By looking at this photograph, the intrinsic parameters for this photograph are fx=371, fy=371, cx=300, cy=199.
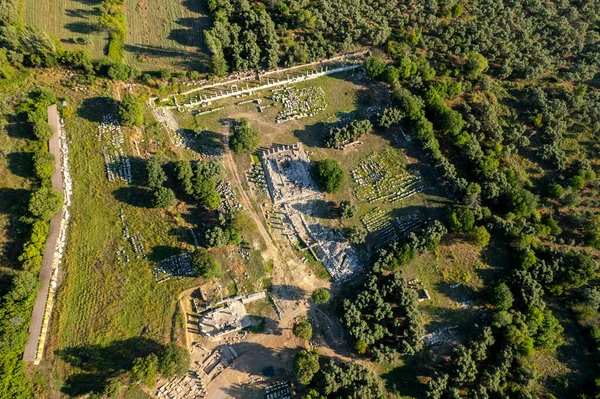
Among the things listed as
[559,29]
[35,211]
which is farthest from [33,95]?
[559,29]

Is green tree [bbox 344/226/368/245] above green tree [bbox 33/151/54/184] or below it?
below

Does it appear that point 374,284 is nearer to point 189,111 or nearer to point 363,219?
point 363,219

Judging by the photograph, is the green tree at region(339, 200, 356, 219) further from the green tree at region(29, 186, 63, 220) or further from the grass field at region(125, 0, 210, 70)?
the green tree at region(29, 186, 63, 220)

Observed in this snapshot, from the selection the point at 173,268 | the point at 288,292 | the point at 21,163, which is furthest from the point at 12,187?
the point at 288,292

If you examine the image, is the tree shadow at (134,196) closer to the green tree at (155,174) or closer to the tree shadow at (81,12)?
the green tree at (155,174)

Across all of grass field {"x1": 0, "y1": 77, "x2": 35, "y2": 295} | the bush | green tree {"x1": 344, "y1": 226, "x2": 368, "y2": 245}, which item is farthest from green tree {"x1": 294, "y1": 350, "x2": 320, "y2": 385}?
grass field {"x1": 0, "y1": 77, "x2": 35, "y2": 295}

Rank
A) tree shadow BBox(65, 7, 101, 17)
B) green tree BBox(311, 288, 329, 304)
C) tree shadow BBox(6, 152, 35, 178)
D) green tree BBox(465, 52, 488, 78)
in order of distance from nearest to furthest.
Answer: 1. green tree BBox(311, 288, 329, 304)
2. tree shadow BBox(6, 152, 35, 178)
3. green tree BBox(465, 52, 488, 78)
4. tree shadow BBox(65, 7, 101, 17)

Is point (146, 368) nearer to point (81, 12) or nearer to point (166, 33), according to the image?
point (166, 33)
